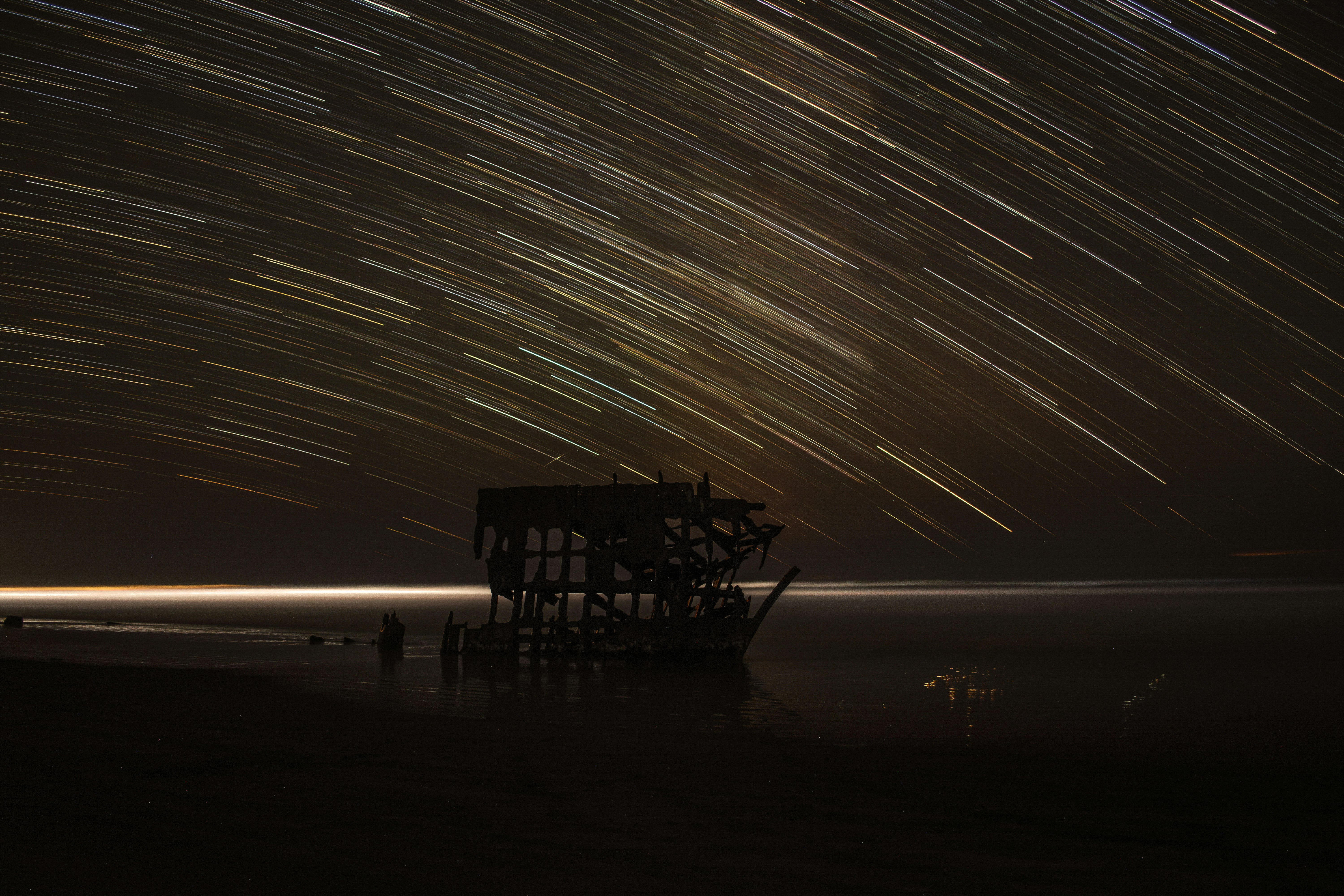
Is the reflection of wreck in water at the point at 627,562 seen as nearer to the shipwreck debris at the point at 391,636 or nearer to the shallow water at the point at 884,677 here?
the shallow water at the point at 884,677

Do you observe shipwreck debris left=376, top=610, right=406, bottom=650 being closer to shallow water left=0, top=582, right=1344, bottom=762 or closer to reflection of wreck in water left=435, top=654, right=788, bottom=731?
shallow water left=0, top=582, right=1344, bottom=762

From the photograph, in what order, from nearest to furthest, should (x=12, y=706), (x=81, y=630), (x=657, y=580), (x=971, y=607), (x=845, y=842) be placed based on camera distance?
1. (x=845, y=842)
2. (x=12, y=706)
3. (x=657, y=580)
4. (x=81, y=630)
5. (x=971, y=607)

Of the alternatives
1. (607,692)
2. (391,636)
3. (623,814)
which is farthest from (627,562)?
(623,814)

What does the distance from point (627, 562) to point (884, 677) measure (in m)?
6.91

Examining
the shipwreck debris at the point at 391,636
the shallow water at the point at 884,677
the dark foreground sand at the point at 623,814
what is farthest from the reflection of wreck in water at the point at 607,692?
the shipwreck debris at the point at 391,636

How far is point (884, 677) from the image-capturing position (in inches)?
914

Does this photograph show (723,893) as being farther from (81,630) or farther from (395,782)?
(81,630)

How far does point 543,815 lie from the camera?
8648 millimetres

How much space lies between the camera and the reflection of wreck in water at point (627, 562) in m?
23.7

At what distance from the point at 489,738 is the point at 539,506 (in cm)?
1178

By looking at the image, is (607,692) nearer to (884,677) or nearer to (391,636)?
(884,677)

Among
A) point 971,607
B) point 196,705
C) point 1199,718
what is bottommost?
point 971,607

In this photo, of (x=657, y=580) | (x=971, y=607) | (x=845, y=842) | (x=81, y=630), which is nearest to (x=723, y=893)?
(x=845, y=842)

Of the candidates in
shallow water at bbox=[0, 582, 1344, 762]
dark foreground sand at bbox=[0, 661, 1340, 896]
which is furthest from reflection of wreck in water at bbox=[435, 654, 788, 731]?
dark foreground sand at bbox=[0, 661, 1340, 896]
